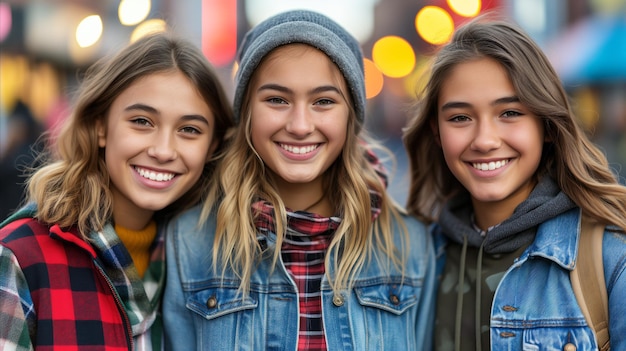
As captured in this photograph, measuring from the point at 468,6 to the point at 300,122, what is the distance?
607cm

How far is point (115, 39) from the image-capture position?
44.6 ft

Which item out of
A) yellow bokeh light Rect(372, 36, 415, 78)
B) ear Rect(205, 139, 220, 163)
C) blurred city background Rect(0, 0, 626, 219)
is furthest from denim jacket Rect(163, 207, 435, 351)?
yellow bokeh light Rect(372, 36, 415, 78)

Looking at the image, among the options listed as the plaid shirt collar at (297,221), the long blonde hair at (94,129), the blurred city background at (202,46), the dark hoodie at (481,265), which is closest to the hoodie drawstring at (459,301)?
the dark hoodie at (481,265)

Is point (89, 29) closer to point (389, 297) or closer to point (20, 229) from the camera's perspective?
point (20, 229)

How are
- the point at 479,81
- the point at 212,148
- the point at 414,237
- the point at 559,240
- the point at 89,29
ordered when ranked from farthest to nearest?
the point at 89,29
the point at 212,148
the point at 414,237
the point at 479,81
the point at 559,240

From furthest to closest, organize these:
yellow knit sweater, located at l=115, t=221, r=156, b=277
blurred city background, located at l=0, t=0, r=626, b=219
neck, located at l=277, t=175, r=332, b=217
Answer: blurred city background, located at l=0, t=0, r=626, b=219
neck, located at l=277, t=175, r=332, b=217
yellow knit sweater, located at l=115, t=221, r=156, b=277

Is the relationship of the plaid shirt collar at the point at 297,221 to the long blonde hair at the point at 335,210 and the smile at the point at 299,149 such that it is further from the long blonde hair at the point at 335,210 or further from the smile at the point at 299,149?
the smile at the point at 299,149

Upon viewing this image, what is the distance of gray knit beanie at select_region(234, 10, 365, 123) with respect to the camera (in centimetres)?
307

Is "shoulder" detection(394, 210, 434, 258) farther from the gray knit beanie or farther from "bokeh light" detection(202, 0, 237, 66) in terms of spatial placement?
"bokeh light" detection(202, 0, 237, 66)

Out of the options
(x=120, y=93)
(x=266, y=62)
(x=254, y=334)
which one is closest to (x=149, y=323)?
(x=254, y=334)

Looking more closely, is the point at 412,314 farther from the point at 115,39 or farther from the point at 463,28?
the point at 115,39

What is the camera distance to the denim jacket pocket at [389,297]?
3084mm

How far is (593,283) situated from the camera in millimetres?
2697

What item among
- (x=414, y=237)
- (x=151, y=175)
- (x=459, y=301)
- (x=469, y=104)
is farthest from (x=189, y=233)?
(x=469, y=104)
